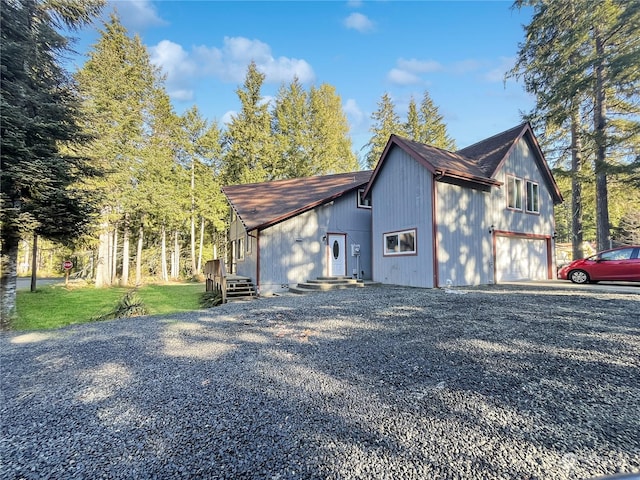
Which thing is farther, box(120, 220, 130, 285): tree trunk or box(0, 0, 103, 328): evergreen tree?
box(120, 220, 130, 285): tree trunk

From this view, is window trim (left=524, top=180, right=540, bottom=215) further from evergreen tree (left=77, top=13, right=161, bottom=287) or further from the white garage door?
evergreen tree (left=77, top=13, right=161, bottom=287)

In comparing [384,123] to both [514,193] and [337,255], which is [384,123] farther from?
[337,255]

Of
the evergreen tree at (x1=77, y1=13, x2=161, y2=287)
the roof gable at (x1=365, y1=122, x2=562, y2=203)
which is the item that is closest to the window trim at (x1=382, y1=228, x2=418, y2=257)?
the roof gable at (x1=365, y1=122, x2=562, y2=203)

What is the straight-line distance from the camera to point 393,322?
5422mm

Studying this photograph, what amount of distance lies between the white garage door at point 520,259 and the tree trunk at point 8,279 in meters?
15.3

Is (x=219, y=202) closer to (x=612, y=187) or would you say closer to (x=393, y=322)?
(x=393, y=322)

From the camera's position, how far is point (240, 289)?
1177 centimetres

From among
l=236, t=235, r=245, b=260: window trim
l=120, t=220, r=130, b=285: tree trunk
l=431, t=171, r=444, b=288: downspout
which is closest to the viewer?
l=431, t=171, r=444, b=288: downspout

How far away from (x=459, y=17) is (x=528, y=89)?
910 cm

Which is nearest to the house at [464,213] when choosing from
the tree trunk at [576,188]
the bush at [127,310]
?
the tree trunk at [576,188]

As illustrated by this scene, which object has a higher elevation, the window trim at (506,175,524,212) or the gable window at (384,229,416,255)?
the window trim at (506,175,524,212)

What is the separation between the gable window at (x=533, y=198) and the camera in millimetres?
13180

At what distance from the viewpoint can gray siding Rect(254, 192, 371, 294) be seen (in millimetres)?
12320

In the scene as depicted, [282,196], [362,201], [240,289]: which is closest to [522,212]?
[362,201]
